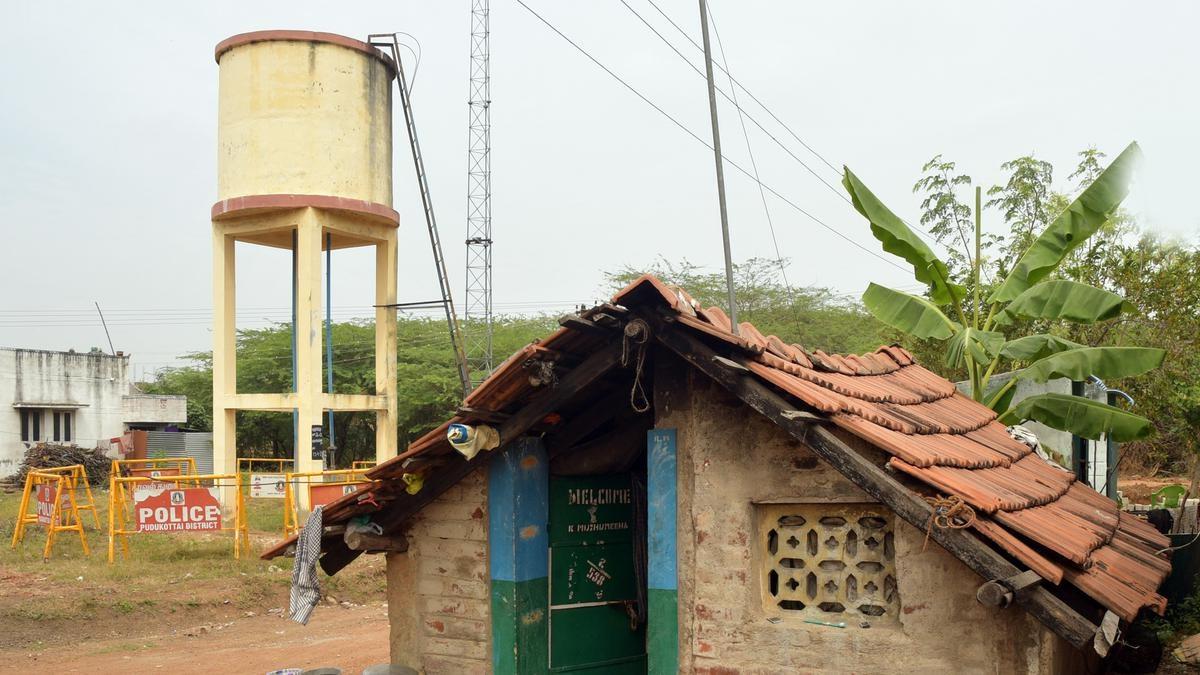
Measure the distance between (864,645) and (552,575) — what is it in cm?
265

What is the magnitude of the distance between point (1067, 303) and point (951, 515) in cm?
523

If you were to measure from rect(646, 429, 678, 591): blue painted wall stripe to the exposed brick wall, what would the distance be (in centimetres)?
142

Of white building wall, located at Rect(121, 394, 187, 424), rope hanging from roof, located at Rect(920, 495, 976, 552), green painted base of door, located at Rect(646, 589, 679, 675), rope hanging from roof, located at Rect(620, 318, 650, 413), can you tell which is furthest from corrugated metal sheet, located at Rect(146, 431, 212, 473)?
rope hanging from roof, located at Rect(920, 495, 976, 552)

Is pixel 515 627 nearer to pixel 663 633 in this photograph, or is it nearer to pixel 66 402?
pixel 663 633

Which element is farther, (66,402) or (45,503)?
(66,402)

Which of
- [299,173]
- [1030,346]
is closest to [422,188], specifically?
[299,173]

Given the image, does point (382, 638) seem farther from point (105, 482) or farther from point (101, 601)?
point (105, 482)

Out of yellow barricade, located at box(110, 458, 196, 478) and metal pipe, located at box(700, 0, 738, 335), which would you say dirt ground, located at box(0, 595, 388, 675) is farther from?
metal pipe, located at box(700, 0, 738, 335)

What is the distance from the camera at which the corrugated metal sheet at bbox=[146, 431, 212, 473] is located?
3703 centimetres

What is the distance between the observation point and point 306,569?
7895mm

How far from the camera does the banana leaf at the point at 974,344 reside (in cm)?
1034

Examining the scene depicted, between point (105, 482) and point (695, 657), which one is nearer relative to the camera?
point (695, 657)

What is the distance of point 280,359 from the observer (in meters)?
39.9

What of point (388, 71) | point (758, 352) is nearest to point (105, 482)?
point (388, 71)
